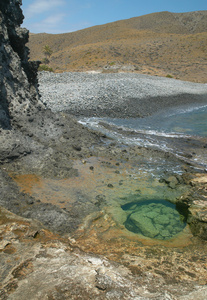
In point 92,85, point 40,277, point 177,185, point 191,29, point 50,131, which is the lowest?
point 177,185

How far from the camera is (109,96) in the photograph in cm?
2056

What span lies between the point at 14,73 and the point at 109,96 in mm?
11483

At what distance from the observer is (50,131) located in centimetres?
1034

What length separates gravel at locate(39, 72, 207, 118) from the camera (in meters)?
18.6

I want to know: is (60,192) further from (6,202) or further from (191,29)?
(191,29)

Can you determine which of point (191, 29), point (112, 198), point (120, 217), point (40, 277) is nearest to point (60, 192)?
point (112, 198)

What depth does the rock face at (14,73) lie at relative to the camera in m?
9.25

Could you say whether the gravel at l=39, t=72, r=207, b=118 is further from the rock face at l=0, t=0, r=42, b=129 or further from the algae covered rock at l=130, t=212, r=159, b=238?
the algae covered rock at l=130, t=212, r=159, b=238

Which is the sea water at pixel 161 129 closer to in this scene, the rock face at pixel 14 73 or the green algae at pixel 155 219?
the green algae at pixel 155 219

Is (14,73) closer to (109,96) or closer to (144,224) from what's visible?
(144,224)

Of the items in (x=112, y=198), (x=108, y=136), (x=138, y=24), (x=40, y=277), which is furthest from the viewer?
(x=138, y=24)

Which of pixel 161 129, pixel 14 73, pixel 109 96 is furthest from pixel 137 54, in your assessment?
pixel 14 73

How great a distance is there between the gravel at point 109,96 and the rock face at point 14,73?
6.88 metres

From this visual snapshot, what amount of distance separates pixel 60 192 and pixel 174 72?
40.7 m
